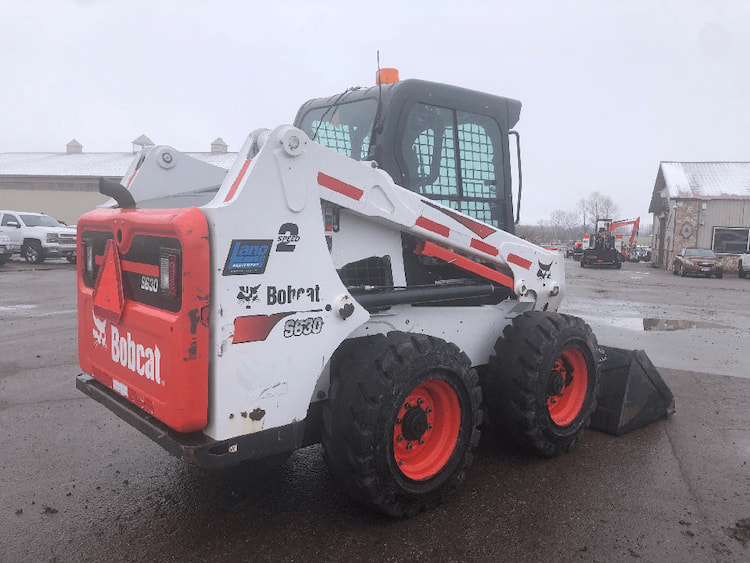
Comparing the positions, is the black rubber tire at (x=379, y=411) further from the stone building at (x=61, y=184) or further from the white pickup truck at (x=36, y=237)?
the stone building at (x=61, y=184)

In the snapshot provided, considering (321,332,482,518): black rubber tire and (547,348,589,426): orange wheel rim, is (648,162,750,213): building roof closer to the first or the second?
(547,348,589,426): orange wheel rim

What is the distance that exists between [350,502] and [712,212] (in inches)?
1247

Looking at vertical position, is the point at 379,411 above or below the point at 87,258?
below

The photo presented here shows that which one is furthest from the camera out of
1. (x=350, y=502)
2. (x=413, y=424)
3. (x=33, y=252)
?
(x=33, y=252)

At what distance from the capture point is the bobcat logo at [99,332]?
11.3ft

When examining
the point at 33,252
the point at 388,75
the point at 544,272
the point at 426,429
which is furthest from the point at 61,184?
the point at 426,429

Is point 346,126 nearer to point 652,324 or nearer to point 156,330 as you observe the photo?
point 156,330

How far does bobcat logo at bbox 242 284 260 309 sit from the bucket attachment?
10.7 feet

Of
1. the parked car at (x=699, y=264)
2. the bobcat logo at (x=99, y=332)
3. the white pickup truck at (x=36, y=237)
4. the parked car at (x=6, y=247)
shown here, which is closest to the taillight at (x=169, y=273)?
the bobcat logo at (x=99, y=332)

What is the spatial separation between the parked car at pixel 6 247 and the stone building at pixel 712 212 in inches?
1213

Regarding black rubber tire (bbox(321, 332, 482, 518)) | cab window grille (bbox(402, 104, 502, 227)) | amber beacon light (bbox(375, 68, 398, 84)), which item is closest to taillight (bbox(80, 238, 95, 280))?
black rubber tire (bbox(321, 332, 482, 518))

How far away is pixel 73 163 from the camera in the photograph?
4138cm

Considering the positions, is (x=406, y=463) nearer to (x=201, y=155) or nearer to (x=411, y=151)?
(x=411, y=151)

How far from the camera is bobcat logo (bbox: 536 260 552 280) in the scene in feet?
14.5
